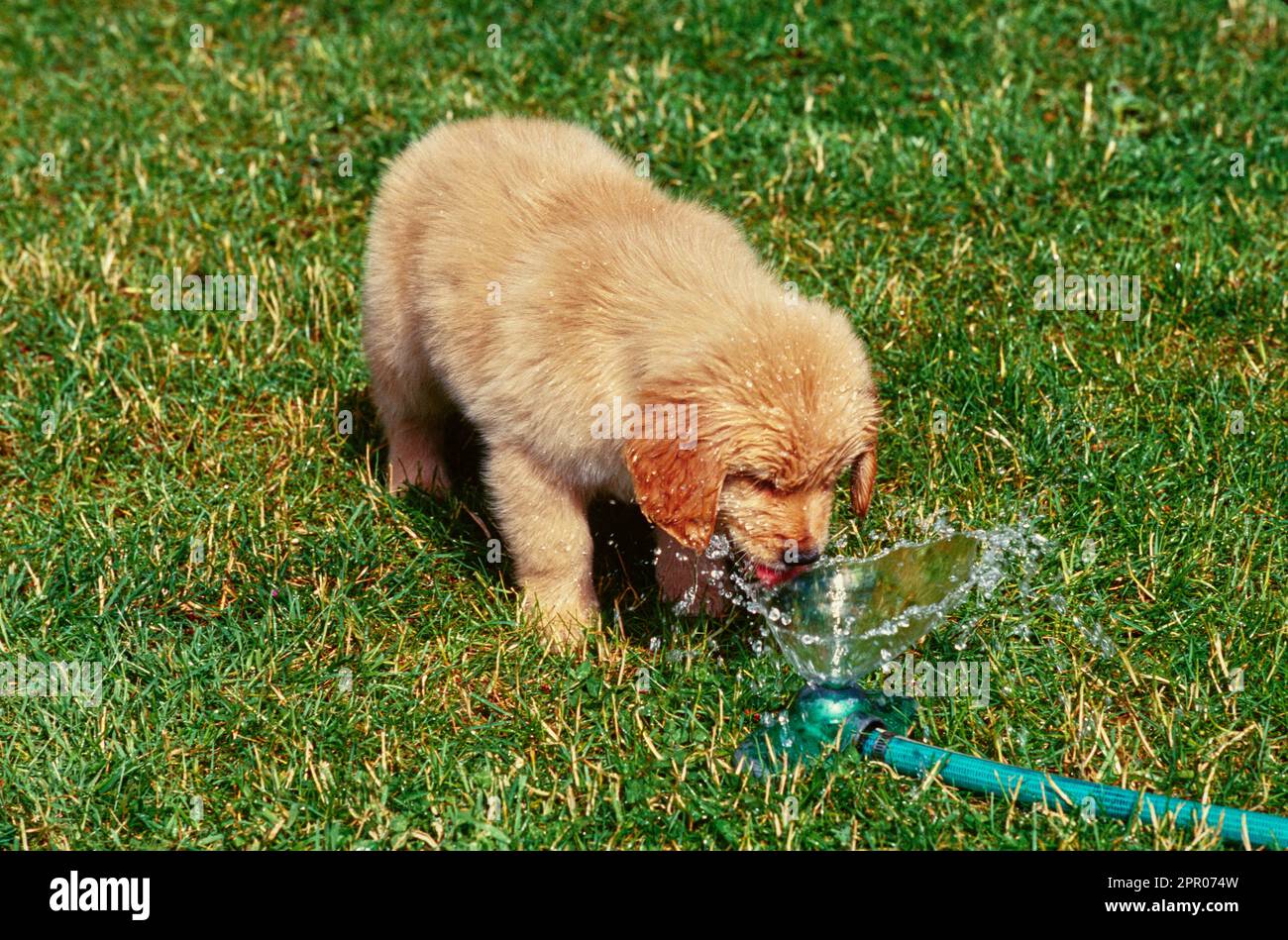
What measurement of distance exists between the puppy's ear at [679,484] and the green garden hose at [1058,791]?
0.64 metres

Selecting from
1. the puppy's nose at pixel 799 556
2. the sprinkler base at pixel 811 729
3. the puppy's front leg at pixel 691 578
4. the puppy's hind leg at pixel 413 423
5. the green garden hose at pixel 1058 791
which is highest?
the puppy's hind leg at pixel 413 423

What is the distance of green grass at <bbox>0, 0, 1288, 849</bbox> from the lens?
11.2 feet

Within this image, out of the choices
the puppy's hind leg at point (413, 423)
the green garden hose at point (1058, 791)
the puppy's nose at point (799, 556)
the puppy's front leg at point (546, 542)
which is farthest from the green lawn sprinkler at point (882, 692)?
the puppy's hind leg at point (413, 423)

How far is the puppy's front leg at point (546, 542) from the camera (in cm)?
384

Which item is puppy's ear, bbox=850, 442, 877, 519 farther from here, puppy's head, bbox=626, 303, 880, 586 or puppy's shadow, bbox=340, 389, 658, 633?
puppy's shadow, bbox=340, 389, 658, 633

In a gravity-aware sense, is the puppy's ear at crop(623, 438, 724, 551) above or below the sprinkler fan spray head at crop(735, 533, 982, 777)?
above

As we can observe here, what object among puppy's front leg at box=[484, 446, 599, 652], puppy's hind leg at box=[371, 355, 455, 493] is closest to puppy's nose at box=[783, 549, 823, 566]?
puppy's front leg at box=[484, 446, 599, 652]

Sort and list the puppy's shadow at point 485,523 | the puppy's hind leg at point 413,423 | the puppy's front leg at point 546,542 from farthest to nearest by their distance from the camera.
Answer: the puppy's hind leg at point 413,423
the puppy's shadow at point 485,523
the puppy's front leg at point 546,542

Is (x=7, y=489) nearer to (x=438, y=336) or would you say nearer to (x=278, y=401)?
(x=278, y=401)

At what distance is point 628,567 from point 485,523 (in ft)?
1.50

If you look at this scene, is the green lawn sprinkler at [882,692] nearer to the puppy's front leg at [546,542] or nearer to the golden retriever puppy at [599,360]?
the golden retriever puppy at [599,360]

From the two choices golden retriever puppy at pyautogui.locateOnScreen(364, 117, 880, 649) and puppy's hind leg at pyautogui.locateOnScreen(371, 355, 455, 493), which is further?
puppy's hind leg at pyautogui.locateOnScreen(371, 355, 455, 493)

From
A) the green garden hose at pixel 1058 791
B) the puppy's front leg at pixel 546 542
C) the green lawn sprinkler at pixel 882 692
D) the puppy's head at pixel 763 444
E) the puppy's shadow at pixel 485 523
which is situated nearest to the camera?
the green garden hose at pixel 1058 791

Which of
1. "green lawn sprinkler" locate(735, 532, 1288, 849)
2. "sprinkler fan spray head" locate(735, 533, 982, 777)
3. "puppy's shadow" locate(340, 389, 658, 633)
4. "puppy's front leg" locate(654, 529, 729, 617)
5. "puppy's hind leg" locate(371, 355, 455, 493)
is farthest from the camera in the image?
"puppy's hind leg" locate(371, 355, 455, 493)
